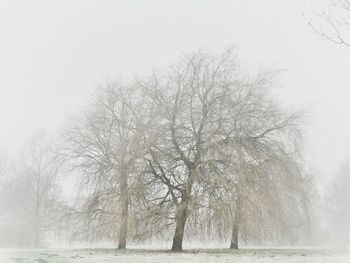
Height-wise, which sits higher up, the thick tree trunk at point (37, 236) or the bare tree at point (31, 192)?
the bare tree at point (31, 192)

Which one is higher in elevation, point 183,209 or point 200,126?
point 200,126

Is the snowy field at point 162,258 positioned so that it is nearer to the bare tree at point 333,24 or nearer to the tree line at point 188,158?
the tree line at point 188,158

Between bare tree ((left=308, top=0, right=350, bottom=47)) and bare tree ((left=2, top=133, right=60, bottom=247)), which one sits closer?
bare tree ((left=308, top=0, right=350, bottom=47))

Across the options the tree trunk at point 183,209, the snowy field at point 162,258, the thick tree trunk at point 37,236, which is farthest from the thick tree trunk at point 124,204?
the thick tree trunk at point 37,236

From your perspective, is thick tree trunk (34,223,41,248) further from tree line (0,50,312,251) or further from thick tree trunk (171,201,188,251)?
thick tree trunk (171,201,188,251)

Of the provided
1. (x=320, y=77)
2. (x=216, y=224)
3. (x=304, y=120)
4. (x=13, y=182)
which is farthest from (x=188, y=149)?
(x=13, y=182)

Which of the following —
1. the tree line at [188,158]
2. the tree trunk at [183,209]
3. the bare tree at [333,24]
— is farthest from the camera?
the tree line at [188,158]

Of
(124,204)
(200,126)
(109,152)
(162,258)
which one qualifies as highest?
(200,126)

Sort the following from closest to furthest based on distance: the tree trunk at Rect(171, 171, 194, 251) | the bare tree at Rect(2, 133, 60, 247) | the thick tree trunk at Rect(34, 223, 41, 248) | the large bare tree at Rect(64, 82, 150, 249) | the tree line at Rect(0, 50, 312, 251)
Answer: the tree trunk at Rect(171, 171, 194, 251)
the tree line at Rect(0, 50, 312, 251)
the large bare tree at Rect(64, 82, 150, 249)
the thick tree trunk at Rect(34, 223, 41, 248)
the bare tree at Rect(2, 133, 60, 247)

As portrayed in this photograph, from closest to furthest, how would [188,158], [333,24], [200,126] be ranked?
[333,24] < [200,126] < [188,158]

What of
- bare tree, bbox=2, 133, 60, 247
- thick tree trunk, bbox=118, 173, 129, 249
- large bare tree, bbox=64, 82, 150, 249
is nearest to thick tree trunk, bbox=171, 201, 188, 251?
large bare tree, bbox=64, 82, 150, 249

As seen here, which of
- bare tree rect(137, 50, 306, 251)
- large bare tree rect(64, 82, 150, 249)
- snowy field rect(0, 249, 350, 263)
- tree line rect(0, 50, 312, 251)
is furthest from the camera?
large bare tree rect(64, 82, 150, 249)

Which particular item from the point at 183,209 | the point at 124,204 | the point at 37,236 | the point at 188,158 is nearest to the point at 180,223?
the point at 183,209

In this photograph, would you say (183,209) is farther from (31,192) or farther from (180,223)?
(31,192)
